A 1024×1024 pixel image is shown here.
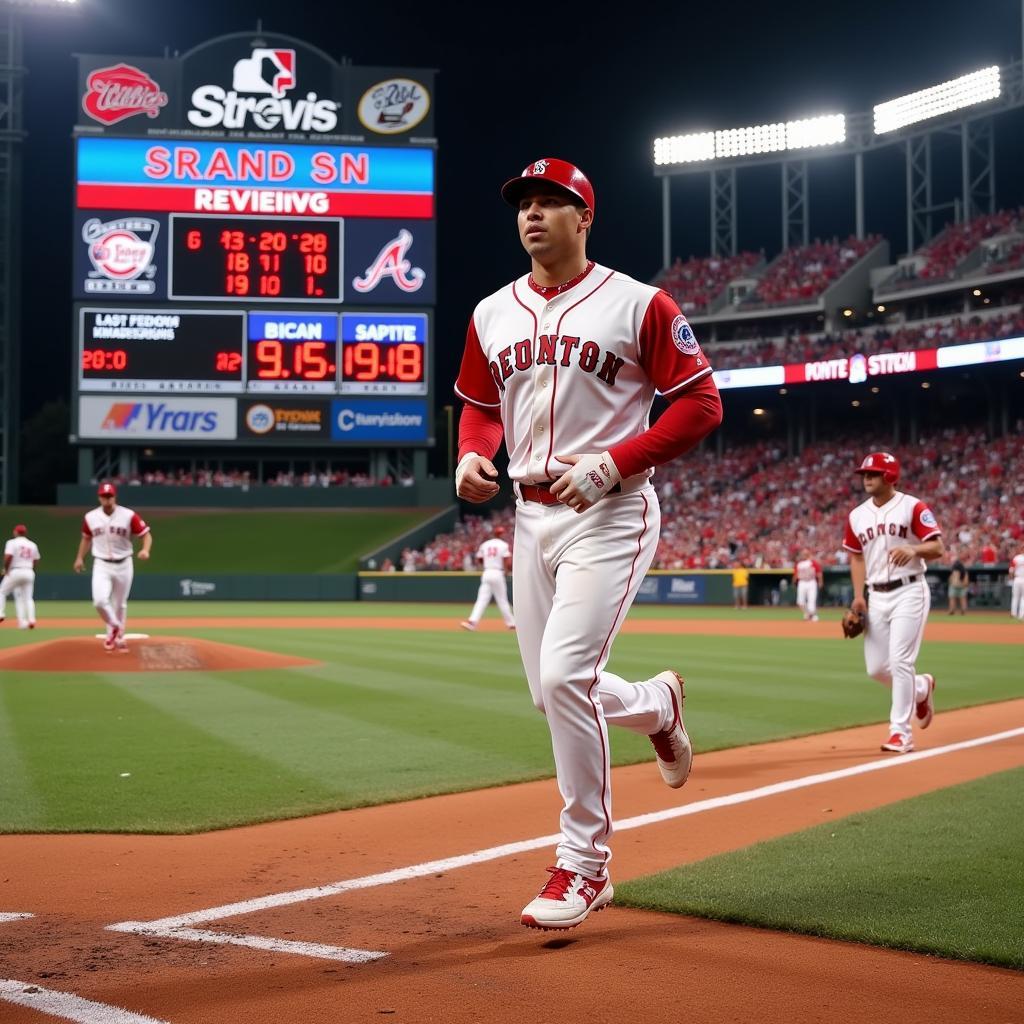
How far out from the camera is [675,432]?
3.98 meters

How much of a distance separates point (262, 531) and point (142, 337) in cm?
896

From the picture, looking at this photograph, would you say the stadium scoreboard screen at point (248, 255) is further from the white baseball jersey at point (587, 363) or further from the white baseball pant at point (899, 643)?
the white baseball jersey at point (587, 363)

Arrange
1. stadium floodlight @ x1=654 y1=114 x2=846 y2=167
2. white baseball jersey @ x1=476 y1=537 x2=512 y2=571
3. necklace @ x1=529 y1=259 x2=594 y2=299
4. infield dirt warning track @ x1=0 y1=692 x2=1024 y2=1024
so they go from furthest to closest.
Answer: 1. stadium floodlight @ x1=654 y1=114 x2=846 y2=167
2. white baseball jersey @ x1=476 y1=537 x2=512 y2=571
3. necklace @ x1=529 y1=259 x2=594 y2=299
4. infield dirt warning track @ x1=0 y1=692 x2=1024 y2=1024

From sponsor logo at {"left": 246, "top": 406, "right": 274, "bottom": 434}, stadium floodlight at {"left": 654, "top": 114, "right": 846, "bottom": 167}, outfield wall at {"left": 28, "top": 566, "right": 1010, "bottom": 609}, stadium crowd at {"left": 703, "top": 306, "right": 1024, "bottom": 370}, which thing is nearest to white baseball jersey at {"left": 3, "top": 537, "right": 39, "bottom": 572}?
outfield wall at {"left": 28, "top": 566, "right": 1010, "bottom": 609}

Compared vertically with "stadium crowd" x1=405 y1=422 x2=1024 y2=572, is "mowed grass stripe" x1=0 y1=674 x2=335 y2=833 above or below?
below

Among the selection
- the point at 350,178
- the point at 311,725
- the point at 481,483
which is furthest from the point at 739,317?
the point at 481,483

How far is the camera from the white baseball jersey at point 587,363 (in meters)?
4.07

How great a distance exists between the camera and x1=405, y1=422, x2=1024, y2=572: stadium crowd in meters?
36.8

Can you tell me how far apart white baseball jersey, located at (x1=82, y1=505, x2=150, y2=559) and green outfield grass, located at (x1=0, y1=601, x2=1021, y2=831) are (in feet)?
7.14

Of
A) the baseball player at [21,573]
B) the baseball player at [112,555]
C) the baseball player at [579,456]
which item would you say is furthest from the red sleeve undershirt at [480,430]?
the baseball player at [21,573]

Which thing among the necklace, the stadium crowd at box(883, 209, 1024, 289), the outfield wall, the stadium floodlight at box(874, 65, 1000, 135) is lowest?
the outfield wall

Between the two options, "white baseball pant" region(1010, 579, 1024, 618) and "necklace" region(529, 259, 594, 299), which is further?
"white baseball pant" region(1010, 579, 1024, 618)

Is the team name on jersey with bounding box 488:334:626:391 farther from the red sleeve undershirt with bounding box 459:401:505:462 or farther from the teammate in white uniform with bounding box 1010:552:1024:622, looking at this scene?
the teammate in white uniform with bounding box 1010:552:1024:622

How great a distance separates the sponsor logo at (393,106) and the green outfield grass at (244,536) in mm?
14903
